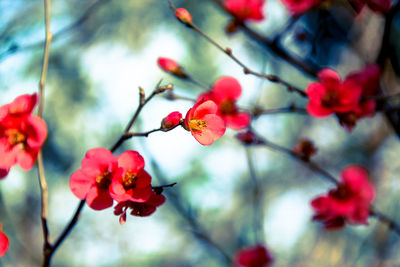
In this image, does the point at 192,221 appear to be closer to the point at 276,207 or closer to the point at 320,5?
the point at 320,5

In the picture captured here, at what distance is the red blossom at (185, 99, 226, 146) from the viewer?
2.92 feet

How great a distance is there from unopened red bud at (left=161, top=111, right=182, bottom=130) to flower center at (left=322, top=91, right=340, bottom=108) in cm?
62

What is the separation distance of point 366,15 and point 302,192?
3.23m

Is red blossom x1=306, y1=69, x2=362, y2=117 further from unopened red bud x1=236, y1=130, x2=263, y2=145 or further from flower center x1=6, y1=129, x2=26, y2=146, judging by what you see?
flower center x1=6, y1=129, x2=26, y2=146

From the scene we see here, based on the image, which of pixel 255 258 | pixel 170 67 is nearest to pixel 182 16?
pixel 170 67

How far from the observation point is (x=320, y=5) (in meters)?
1.61

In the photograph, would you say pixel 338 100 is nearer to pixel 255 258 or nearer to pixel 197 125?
pixel 197 125

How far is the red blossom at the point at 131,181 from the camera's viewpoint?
79 centimetres

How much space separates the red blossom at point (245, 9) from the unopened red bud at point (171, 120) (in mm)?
955

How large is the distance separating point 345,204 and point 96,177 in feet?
2.98

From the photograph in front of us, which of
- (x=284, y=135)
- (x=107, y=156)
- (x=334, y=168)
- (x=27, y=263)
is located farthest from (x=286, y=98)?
(x=107, y=156)

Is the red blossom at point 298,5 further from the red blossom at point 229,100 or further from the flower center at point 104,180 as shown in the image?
the flower center at point 104,180

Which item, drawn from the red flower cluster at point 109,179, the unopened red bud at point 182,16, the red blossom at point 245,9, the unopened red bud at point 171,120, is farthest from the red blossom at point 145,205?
the red blossom at point 245,9

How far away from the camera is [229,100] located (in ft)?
4.66
